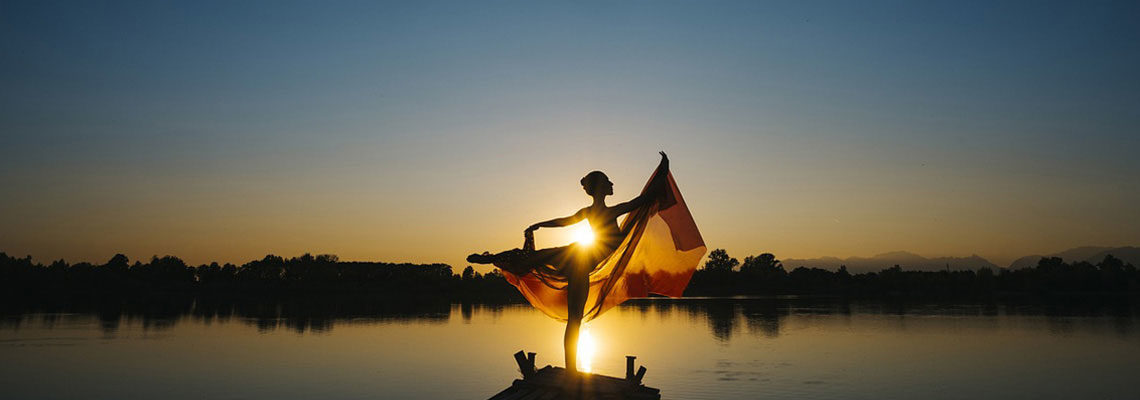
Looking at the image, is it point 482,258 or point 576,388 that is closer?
point 576,388

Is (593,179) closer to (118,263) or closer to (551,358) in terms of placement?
(551,358)

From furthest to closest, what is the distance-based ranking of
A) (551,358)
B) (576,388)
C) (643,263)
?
Result: (551,358)
(643,263)
(576,388)

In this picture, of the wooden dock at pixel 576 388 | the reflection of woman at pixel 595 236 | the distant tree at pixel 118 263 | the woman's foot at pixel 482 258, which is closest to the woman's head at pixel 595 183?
the reflection of woman at pixel 595 236

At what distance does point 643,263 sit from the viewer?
9.17 meters

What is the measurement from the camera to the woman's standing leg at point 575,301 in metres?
8.12

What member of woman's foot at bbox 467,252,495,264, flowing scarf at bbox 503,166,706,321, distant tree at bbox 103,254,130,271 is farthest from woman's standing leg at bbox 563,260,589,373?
distant tree at bbox 103,254,130,271

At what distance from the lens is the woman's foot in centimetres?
848

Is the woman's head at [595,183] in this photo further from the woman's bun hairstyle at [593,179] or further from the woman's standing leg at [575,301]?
the woman's standing leg at [575,301]

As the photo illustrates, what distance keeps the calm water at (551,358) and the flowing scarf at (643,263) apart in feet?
50.0

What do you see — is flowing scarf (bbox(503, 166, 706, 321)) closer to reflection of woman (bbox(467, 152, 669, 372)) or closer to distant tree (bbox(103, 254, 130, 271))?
reflection of woman (bbox(467, 152, 669, 372))

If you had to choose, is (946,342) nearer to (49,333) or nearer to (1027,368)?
(1027,368)

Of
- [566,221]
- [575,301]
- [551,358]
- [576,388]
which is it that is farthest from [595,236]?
[551,358]

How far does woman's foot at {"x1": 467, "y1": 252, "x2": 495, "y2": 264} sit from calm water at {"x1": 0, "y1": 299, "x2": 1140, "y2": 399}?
1638 centimetres

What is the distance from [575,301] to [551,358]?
89.9 feet
